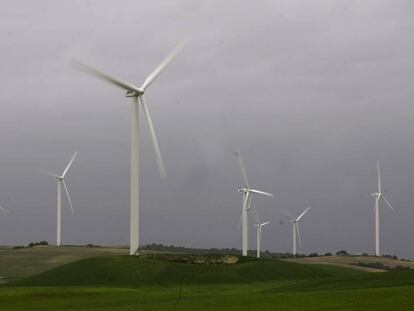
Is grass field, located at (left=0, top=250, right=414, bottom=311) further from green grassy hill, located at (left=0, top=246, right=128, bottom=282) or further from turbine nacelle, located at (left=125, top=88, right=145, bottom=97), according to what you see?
green grassy hill, located at (left=0, top=246, right=128, bottom=282)

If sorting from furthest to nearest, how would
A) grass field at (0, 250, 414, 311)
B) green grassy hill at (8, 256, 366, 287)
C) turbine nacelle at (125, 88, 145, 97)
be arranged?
turbine nacelle at (125, 88, 145, 97) < green grassy hill at (8, 256, 366, 287) < grass field at (0, 250, 414, 311)

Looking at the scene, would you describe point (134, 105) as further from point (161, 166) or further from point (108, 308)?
point (108, 308)

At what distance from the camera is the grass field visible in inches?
1665

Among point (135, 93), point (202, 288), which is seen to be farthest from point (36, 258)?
point (202, 288)

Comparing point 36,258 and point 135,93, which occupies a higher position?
point 135,93

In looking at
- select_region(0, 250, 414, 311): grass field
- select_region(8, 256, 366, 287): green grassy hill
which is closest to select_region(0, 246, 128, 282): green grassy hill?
select_region(8, 256, 366, 287): green grassy hill

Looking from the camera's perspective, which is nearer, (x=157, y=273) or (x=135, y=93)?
(x=157, y=273)

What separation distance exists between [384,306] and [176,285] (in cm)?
3876

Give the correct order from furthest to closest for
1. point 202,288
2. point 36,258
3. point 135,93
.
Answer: point 36,258, point 135,93, point 202,288

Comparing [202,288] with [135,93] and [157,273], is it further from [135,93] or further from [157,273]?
[135,93]

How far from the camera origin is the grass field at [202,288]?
42281 millimetres

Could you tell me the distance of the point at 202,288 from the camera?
229 ft

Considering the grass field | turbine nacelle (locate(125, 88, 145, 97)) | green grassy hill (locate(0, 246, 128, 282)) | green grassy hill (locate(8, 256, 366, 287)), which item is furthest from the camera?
green grassy hill (locate(0, 246, 128, 282))

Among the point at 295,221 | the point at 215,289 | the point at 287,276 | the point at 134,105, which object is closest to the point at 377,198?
the point at 295,221
